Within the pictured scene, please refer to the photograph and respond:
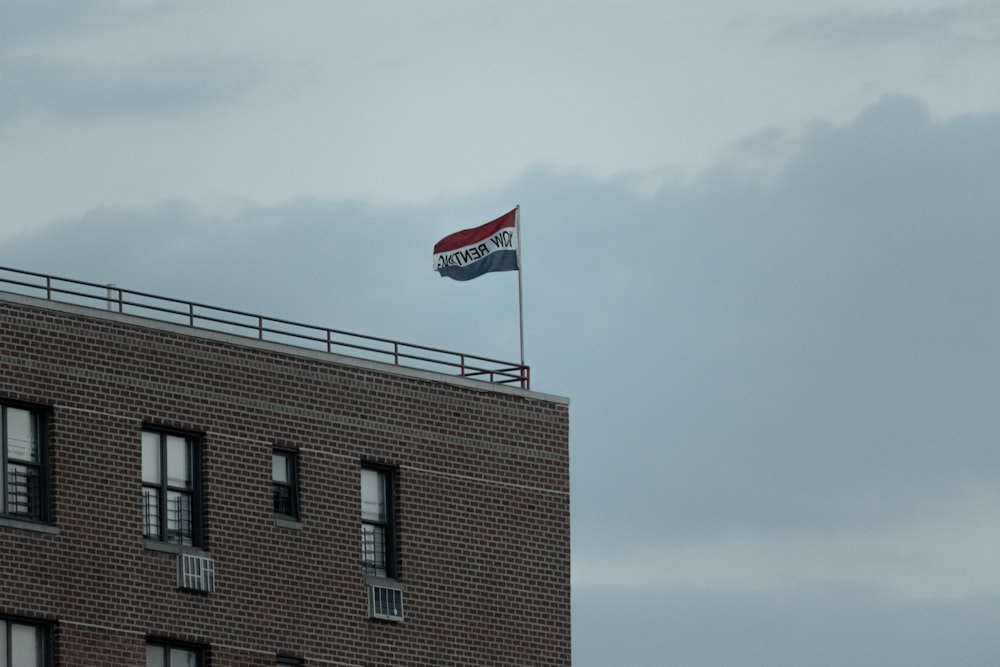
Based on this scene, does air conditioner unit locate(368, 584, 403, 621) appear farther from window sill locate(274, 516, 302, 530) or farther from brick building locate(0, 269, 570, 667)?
window sill locate(274, 516, 302, 530)

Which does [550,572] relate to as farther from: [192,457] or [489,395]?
[192,457]

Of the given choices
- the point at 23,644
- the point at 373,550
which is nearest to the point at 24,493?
the point at 23,644

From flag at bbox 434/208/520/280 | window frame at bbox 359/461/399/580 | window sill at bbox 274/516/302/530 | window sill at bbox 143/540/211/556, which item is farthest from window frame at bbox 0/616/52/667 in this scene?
flag at bbox 434/208/520/280

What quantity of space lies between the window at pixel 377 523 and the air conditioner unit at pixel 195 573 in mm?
3865

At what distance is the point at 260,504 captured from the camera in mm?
56562

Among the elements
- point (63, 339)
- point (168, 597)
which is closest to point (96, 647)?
point (168, 597)

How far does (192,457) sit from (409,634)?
5793 mm

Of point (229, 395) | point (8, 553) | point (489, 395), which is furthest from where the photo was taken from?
point (489, 395)

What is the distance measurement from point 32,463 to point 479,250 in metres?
13.7

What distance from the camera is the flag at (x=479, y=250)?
208ft

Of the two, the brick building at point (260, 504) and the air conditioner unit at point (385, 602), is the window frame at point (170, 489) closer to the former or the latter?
the brick building at point (260, 504)

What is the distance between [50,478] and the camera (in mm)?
53719

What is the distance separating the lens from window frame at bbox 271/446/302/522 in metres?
57.1

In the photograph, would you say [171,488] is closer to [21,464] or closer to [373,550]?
[21,464]
